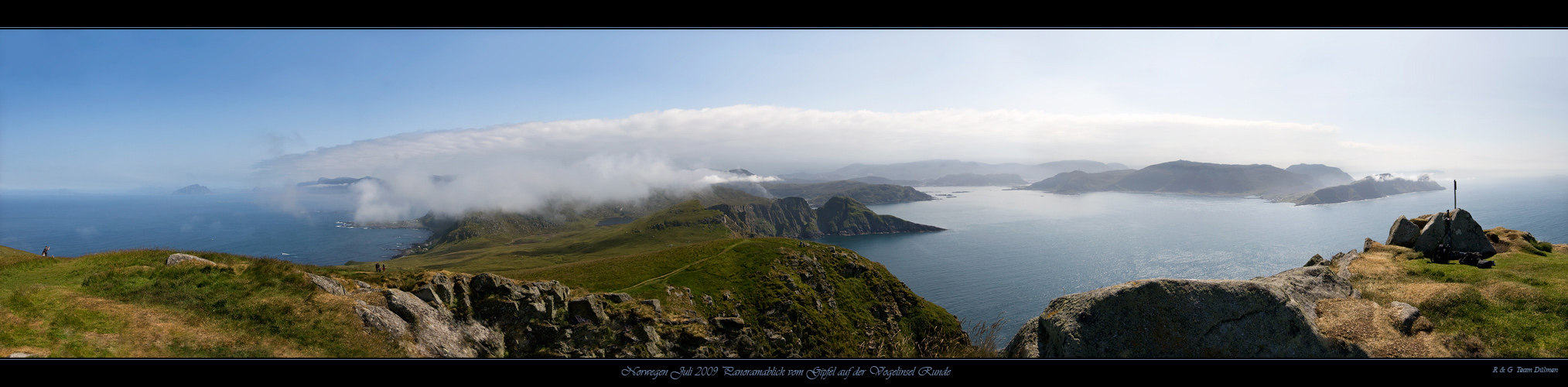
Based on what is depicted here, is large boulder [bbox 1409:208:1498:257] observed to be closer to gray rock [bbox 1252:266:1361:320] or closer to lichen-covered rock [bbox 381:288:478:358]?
gray rock [bbox 1252:266:1361:320]

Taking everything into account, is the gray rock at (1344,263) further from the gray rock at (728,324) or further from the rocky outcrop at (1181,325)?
the gray rock at (728,324)

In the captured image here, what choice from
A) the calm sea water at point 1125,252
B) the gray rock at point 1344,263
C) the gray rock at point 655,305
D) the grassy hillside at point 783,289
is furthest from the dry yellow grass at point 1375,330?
the calm sea water at point 1125,252

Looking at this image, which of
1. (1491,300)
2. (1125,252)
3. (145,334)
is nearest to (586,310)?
(145,334)

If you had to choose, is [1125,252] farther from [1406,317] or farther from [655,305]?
[1406,317]

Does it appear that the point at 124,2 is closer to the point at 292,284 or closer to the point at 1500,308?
the point at 292,284

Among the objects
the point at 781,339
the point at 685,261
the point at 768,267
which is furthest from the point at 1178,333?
the point at 685,261
